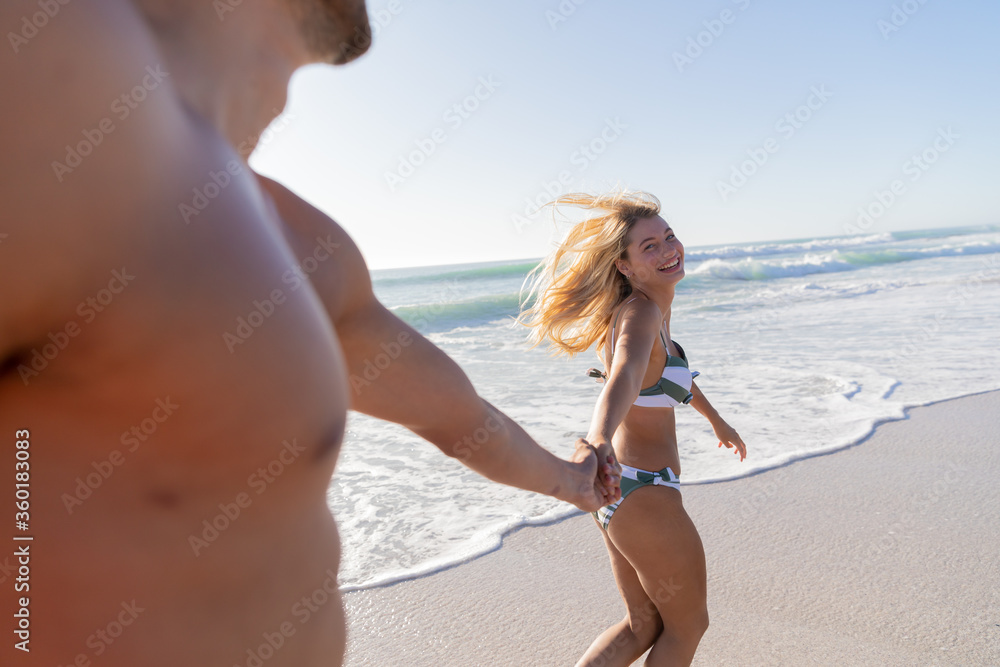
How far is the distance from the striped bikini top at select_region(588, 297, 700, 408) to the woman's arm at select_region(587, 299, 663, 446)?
12cm

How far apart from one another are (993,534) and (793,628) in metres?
1.59

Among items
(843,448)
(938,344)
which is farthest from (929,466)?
(938,344)

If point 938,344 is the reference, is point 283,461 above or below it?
above

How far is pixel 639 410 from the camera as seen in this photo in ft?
9.18

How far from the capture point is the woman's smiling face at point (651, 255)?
3.12 m

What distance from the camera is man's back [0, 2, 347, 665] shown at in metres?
0.55

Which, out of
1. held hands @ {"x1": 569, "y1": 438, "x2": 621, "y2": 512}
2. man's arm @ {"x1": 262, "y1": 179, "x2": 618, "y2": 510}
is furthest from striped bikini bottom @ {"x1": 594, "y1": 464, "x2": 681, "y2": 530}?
man's arm @ {"x1": 262, "y1": 179, "x2": 618, "y2": 510}

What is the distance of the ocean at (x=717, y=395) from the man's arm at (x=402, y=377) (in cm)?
5

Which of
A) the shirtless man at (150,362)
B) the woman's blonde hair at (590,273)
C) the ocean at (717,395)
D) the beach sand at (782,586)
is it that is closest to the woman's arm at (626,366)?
the woman's blonde hair at (590,273)

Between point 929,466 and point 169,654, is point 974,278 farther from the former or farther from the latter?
point 169,654

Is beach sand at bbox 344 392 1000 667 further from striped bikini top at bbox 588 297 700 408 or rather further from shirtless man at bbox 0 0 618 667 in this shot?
shirtless man at bbox 0 0 618 667

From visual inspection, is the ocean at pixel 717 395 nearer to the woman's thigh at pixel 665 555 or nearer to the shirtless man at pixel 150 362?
the shirtless man at pixel 150 362

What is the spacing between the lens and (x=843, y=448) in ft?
17.0

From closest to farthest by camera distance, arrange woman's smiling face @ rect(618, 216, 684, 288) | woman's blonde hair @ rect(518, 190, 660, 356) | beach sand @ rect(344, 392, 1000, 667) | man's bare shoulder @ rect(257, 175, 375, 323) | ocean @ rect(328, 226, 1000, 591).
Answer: man's bare shoulder @ rect(257, 175, 375, 323) < beach sand @ rect(344, 392, 1000, 667) < woman's smiling face @ rect(618, 216, 684, 288) < woman's blonde hair @ rect(518, 190, 660, 356) < ocean @ rect(328, 226, 1000, 591)
